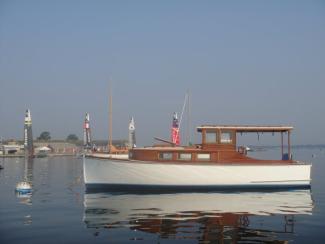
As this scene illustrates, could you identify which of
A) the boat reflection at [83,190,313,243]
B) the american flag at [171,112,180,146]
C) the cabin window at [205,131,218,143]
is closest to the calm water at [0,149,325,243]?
the boat reflection at [83,190,313,243]

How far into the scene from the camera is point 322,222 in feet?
53.6

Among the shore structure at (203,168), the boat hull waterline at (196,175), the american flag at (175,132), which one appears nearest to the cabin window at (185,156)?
the shore structure at (203,168)

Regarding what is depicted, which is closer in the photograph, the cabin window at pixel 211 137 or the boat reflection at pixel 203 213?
the boat reflection at pixel 203 213

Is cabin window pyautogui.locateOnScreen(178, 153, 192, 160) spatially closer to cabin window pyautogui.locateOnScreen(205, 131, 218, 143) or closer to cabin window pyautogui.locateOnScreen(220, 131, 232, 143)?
cabin window pyautogui.locateOnScreen(205, 131, 218, 143)

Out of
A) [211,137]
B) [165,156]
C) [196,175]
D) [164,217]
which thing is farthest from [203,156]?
[164,217]


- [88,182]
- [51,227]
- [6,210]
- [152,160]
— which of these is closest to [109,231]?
[51,227]

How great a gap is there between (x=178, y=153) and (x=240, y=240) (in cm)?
1309

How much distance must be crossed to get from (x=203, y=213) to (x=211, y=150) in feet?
28.2

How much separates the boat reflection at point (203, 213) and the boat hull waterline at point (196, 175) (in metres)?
1.04

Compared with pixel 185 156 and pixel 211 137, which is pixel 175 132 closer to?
pixel 211 137

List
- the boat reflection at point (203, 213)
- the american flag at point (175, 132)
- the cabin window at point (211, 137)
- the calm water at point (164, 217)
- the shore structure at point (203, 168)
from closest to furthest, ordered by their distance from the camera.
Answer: the calm water at point (164, 217), the boat reflection at point (203, 213), the shore structure at point (203, 168), the cabin window at point (211, 137), the american flag at point (175, 132)

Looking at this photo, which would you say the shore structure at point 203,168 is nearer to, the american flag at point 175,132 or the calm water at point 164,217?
the calm water at point 164,217

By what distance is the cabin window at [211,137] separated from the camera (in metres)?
26.7

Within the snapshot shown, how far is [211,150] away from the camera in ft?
85.9
